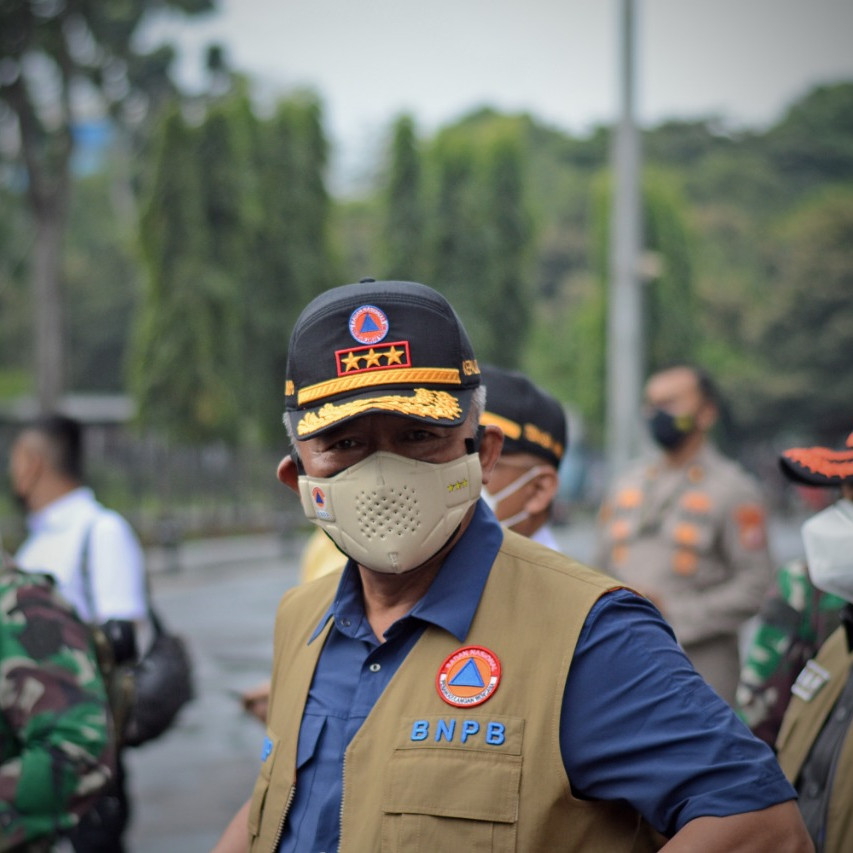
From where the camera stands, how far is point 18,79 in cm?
2392

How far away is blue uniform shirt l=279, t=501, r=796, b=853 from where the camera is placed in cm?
172

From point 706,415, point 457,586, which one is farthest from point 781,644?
point 706,415

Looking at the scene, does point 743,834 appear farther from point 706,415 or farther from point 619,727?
point 706,415

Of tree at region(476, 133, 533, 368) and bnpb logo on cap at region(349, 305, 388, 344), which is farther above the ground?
bnpb logo on cap at region(349, 305, 388, 344)

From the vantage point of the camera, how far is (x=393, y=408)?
1.92 m

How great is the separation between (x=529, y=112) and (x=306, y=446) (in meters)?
84.0

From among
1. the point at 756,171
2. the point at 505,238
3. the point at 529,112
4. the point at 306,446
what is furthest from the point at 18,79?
the point at 529,112

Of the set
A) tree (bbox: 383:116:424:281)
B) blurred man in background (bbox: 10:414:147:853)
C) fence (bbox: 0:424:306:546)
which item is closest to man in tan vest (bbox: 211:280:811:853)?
blurred man in background (bbox: 10:414:147:853)

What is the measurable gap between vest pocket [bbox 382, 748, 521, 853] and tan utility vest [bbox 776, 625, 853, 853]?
3.94 feet

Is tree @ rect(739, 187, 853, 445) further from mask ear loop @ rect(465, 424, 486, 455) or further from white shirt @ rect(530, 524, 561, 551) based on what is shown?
mask ear loop @ rect(465, 424, 486, 455)

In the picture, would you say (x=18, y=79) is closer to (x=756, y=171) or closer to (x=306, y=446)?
(x=306, y=446)

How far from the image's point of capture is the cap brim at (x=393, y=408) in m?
1.93

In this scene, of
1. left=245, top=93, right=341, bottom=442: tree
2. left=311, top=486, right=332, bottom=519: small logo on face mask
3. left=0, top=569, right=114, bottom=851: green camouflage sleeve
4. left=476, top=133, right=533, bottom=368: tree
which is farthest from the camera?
left=476, top=133, right=533, bottom=368: tree

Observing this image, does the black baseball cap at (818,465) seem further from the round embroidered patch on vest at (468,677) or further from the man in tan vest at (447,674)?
the round embroidered patch on vest at (468,677)
